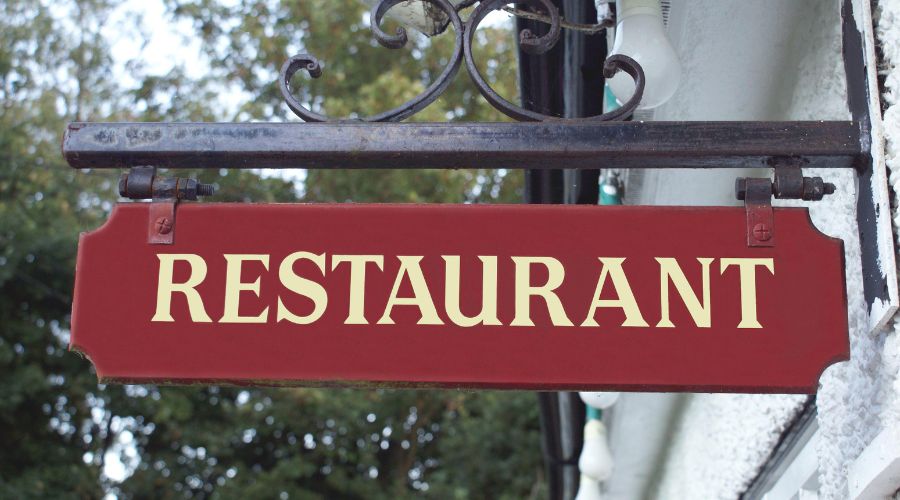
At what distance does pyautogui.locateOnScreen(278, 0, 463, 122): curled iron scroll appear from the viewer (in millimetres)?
1761

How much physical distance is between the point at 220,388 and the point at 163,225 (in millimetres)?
9700

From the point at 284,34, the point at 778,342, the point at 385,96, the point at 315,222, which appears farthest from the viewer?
the point at 284,34

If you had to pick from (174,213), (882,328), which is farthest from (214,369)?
(882,328)

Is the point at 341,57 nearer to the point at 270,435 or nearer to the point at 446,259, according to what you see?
the point at 270,435

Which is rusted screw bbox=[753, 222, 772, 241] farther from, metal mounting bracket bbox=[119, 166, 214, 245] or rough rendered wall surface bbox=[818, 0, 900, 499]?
metal mounting bracket bbox=[119, 166, 214, 245]

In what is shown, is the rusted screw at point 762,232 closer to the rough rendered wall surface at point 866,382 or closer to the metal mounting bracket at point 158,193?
the rough rendered wall surface at point 866,382

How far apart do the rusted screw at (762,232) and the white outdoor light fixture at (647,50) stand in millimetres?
498

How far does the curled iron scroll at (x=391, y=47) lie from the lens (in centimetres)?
176

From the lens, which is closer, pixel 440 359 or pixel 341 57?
pixel 440 359

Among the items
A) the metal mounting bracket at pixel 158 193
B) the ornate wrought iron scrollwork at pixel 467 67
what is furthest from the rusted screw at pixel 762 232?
the metal mounting bracket at pixel 158 193

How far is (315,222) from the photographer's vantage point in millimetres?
1699

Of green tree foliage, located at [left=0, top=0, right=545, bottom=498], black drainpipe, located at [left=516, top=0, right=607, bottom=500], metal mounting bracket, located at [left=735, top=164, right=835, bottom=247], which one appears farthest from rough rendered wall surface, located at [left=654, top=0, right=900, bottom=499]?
green tree foliage, located at [left=0, top=0, right=545, bottom=498]

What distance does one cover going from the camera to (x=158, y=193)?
5.67ft

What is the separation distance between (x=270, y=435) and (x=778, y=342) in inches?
413
